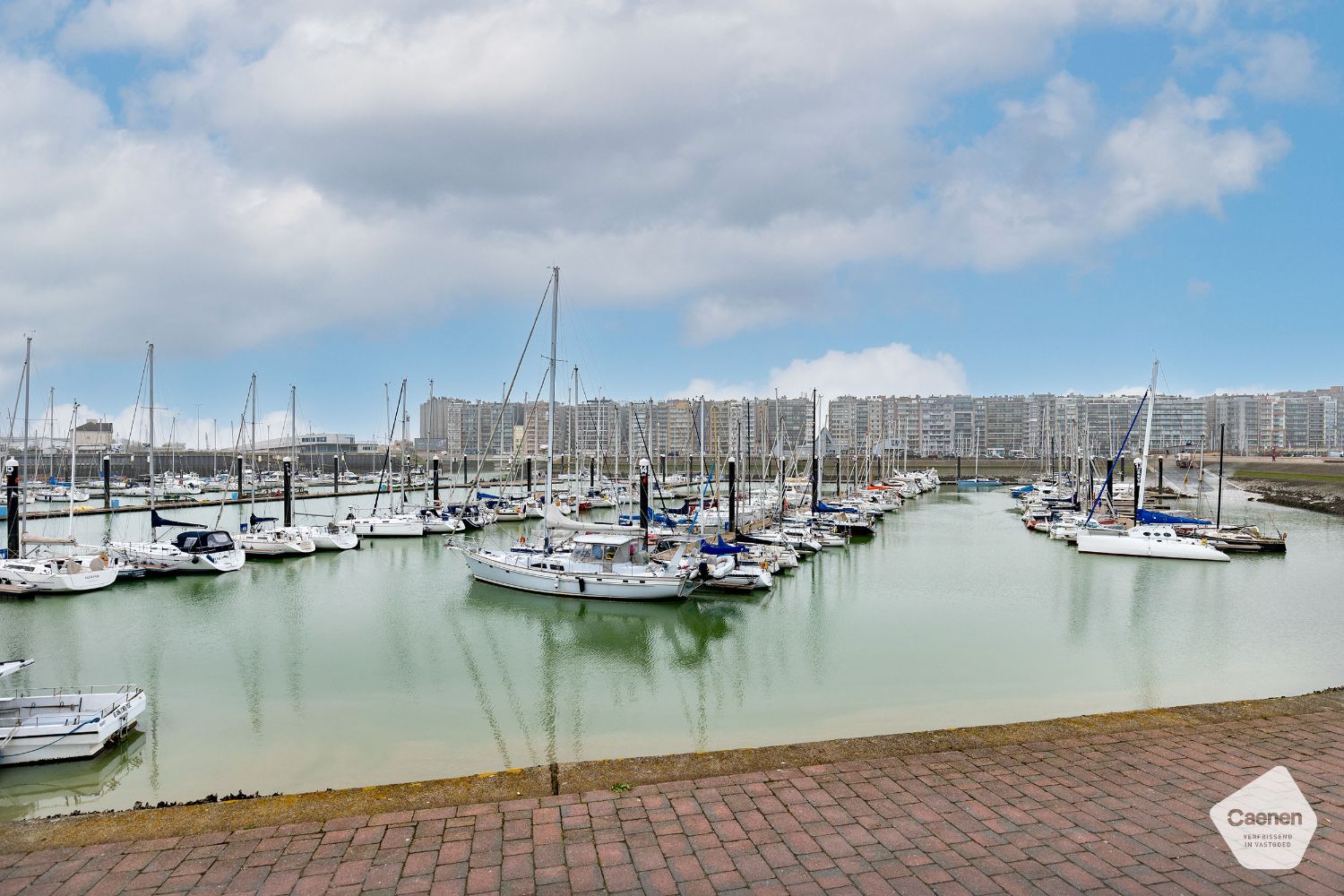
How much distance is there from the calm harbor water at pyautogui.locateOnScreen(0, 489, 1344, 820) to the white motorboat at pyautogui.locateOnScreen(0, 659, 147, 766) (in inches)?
9.7

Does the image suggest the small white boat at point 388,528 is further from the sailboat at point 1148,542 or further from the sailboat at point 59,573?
the sailboat at point 1148,542

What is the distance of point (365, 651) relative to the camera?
17.4 meters

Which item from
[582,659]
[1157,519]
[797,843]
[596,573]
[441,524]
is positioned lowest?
[582,659]

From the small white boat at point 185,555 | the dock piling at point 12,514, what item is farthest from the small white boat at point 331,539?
the dock piling at point 12,514

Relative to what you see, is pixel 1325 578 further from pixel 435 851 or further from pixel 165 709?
pixel 165 709

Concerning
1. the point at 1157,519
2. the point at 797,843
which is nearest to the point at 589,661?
the point at 797,843

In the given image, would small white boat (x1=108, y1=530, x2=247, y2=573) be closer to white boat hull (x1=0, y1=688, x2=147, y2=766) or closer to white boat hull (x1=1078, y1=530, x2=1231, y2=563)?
white boat hull (x1=0, y1=688, x2=147, y2=766)

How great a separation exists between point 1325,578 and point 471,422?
562ft

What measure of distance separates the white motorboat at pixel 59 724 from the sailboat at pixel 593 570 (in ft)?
40.1

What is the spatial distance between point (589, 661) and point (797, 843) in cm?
1169

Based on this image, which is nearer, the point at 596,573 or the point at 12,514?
the point at 596,573

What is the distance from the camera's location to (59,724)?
10523 mm

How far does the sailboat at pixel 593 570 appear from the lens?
22406 mm

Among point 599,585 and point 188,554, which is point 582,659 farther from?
point 188,554
